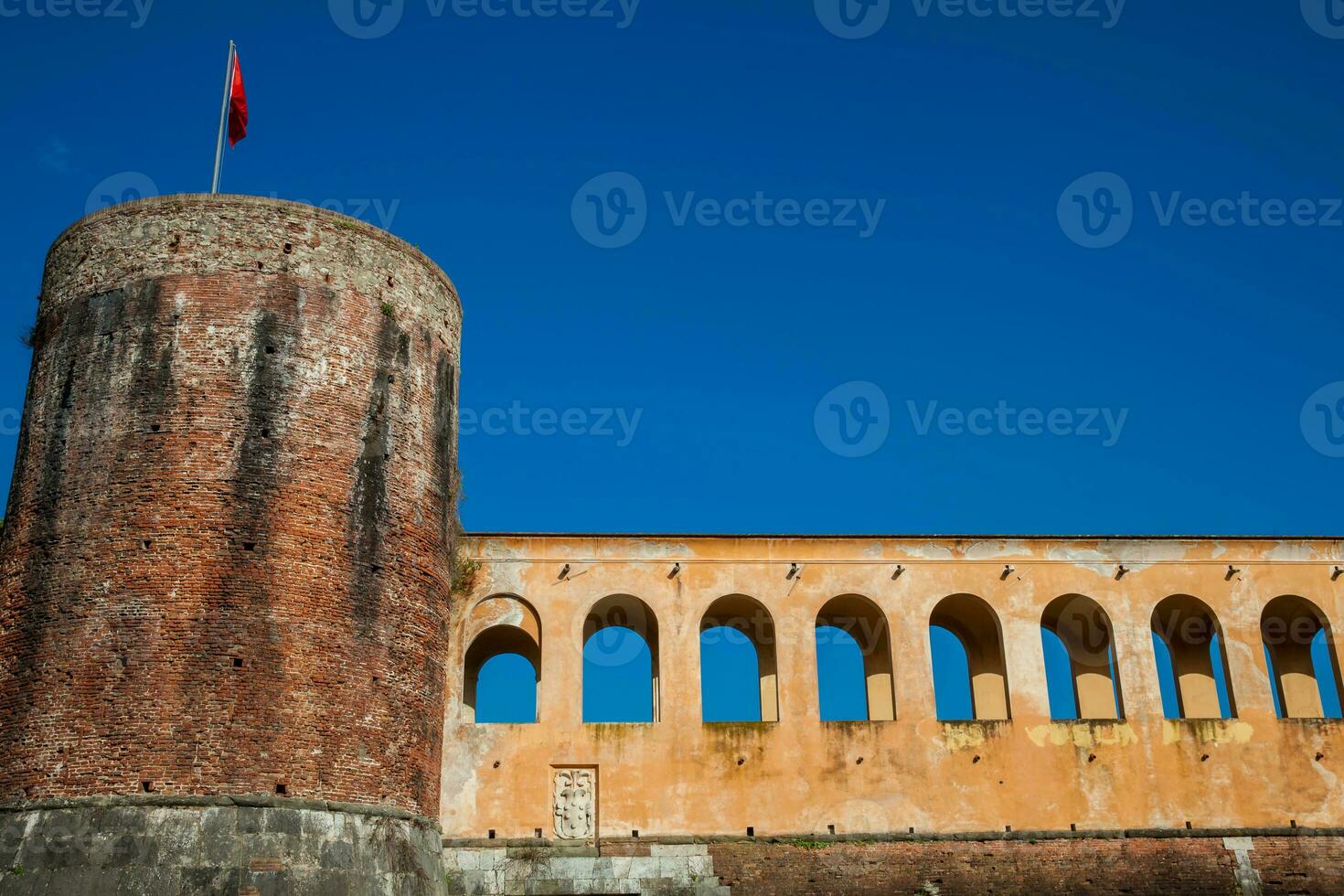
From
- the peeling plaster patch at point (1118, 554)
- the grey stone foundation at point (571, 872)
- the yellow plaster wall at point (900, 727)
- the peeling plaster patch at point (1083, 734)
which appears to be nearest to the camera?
the grey stone foundation at point (571, 872)

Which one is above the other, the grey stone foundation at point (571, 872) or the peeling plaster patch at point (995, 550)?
the peeling plaster patch at point (995, 550)

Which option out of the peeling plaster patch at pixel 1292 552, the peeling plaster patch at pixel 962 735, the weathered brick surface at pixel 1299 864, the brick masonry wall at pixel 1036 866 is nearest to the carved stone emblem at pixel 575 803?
the brick masonry wall at pixel 1036 866

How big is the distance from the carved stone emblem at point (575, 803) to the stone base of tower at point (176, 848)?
240 inches

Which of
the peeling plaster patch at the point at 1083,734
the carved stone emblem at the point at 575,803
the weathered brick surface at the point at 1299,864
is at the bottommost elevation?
the weathered brick surface at the point at 1299,864

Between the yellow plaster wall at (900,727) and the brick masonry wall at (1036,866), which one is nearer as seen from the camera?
the brick masonry wall at (1036,866)

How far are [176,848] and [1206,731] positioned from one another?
69.7ft

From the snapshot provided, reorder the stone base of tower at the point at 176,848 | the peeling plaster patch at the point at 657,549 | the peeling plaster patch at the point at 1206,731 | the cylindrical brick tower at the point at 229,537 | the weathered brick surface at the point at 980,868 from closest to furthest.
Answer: the stone base of tower at the point at 176,848
the cylindrical brick tower at the point at 229,537
the weathered brick surface at the point at 980,868
the peeling plaster patch at the point at 1206,731
the peeling plaster patch at the point at 657,549

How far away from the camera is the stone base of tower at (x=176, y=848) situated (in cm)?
2281

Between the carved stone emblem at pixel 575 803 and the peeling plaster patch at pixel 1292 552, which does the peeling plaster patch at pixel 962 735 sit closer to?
the carved stone emblem at pixel 575 803

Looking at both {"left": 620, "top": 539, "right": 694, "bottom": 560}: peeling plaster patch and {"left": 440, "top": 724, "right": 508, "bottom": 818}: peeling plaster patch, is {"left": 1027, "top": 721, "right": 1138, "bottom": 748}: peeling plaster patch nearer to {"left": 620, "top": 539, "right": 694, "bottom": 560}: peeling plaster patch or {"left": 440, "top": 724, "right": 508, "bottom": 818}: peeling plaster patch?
{"left": 620, "top": 539, "right": 694, "bottom": 560}: peeling plaster patch

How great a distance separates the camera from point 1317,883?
3047cm

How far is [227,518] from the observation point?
25.2 metres

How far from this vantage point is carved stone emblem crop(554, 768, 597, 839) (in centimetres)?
2958

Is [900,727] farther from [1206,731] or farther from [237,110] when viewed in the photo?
[237,110]
